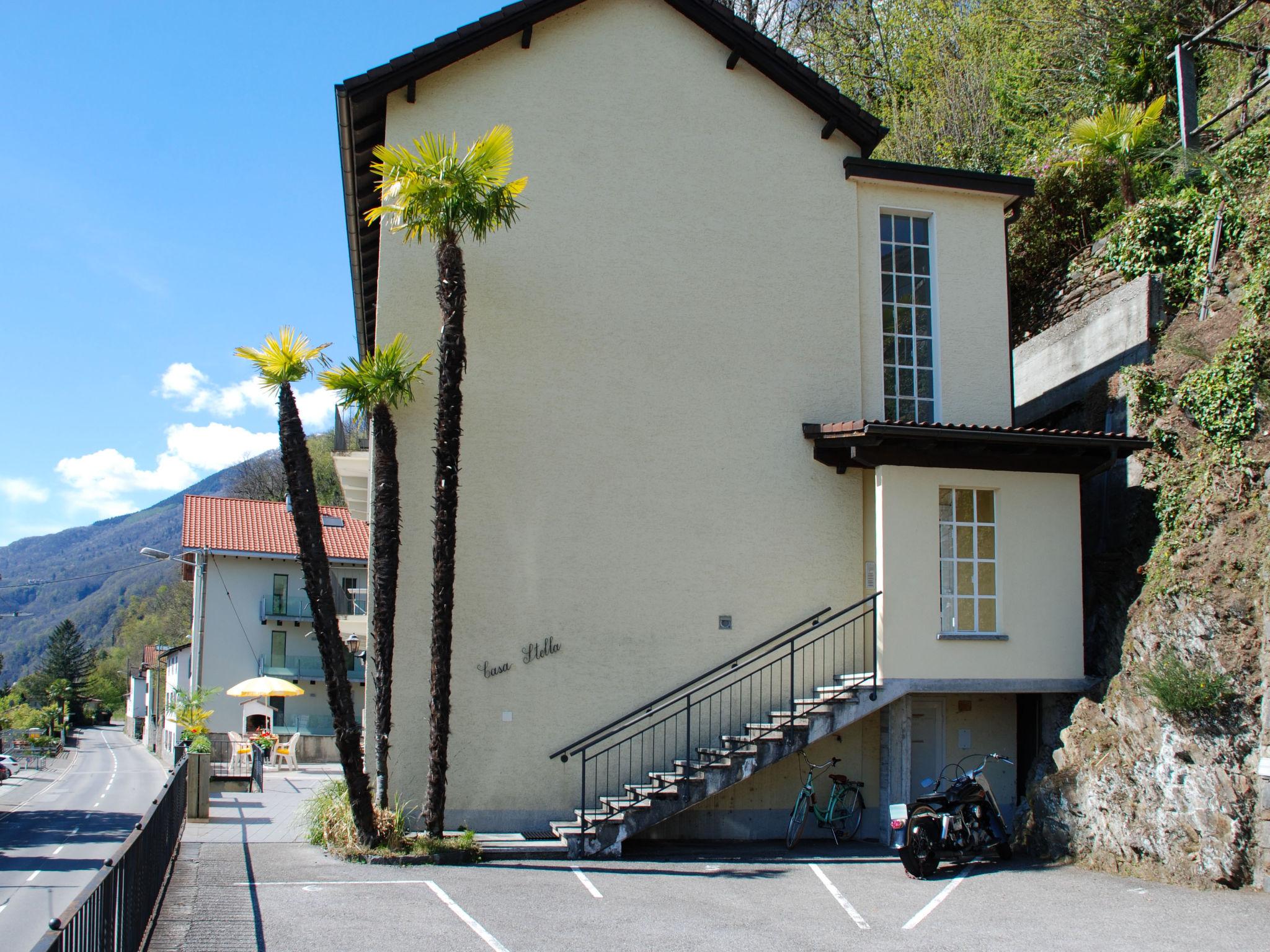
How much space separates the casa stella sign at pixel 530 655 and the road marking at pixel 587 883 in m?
2.72

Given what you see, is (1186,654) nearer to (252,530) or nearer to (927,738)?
(927,738)

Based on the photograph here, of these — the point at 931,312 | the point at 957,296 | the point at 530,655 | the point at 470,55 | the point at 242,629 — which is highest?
the point at 470,55

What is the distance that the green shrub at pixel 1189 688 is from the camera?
10.3 meters

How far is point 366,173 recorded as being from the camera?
15.1 meters

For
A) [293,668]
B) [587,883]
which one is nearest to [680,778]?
[587,883]

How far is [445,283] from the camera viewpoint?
12.4 meters

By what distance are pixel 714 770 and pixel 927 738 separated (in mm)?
3502

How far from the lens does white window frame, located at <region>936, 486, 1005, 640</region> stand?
45.1 feet

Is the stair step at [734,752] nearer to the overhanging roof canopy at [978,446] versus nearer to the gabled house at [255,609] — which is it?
the overhanging roof canopy at [978,446]

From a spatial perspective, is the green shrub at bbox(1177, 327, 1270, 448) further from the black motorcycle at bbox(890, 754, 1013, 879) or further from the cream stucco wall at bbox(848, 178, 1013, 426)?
the black motorcycle at bbox(890, 754, 1013, 879)

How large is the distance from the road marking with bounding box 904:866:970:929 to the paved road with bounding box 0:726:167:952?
8.24 m

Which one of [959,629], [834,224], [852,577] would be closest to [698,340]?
[834,224]

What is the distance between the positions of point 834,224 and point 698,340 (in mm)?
2684

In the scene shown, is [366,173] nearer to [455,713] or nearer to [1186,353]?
[455,713]
